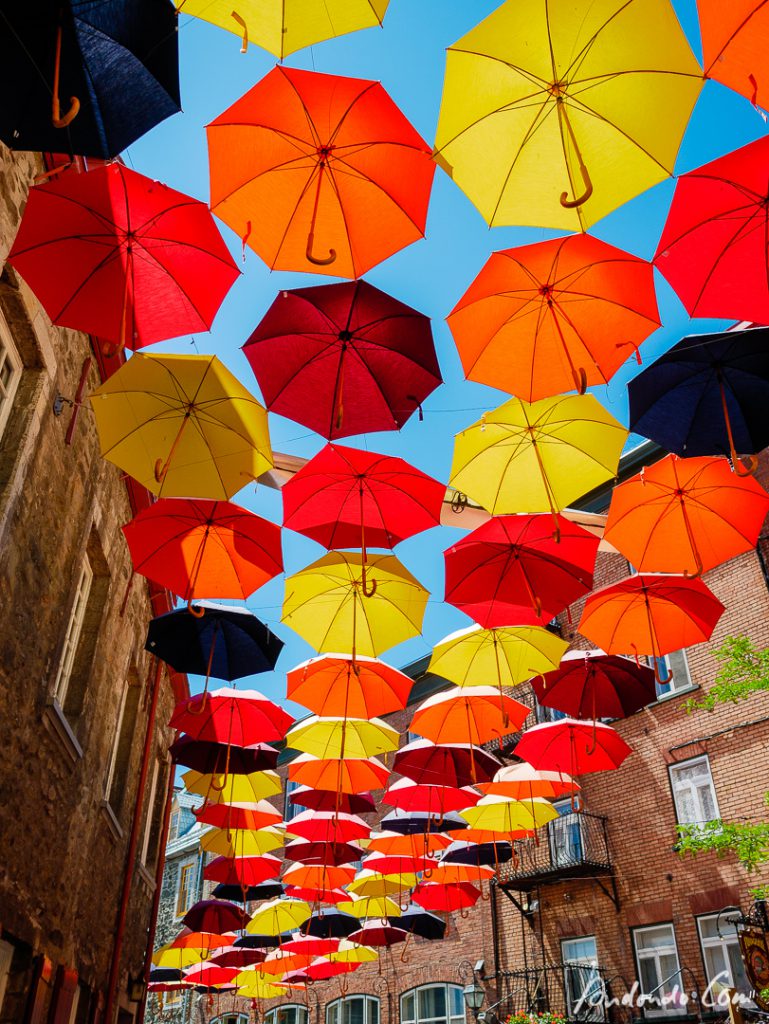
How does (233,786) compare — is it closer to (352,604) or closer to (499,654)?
(352,604)

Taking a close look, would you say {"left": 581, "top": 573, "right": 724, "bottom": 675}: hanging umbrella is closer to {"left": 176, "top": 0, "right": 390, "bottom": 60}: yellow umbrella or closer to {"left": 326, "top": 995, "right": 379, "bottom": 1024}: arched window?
{"left": 176, "top": 0, "right": 390, "bottom": 60}: yellow umbrella

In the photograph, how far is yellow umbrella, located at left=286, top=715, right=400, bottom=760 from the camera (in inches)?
477

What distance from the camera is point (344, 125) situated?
17.6ft

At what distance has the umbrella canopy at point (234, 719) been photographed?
36.4ft

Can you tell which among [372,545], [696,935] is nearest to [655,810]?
[696,935]

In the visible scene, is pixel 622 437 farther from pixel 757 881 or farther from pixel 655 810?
pixel 655 810

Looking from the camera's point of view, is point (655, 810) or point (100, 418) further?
point (655, 810)

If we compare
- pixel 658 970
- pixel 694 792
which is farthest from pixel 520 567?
pixel 658 970

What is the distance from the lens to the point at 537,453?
7.55 metres

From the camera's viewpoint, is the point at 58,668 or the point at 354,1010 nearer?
the point at 58,668

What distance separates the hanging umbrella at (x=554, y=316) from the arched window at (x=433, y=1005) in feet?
58.0

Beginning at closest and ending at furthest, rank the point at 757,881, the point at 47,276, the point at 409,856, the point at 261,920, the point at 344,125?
the point at 344,125, the point at 47,276, the point at 757,881, the point at 409,856, the point at 261,920

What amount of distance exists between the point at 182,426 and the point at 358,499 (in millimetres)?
1959

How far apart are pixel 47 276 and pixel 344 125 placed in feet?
7.44
